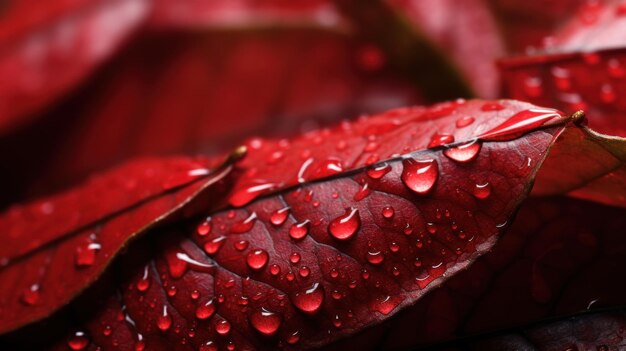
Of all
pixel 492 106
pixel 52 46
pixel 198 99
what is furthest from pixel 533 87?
pixel 52 46

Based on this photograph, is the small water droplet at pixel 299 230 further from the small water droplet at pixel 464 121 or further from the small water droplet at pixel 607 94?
the small water droplet at pixel 607 94

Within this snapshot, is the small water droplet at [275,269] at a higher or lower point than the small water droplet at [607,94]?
lower

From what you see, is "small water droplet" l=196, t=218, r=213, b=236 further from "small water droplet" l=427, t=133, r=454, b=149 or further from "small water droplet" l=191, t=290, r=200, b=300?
"small water droplet" l=427, t=133, r=454, b=149

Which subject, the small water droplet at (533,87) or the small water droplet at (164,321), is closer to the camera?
the small water droplet at (164,321)

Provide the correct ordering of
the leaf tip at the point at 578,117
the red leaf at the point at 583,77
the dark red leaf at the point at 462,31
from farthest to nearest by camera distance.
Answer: the dark red leaf at the point at 462,31
the red leaf at the point at 583,77
the leaf tip at the point at 578,117

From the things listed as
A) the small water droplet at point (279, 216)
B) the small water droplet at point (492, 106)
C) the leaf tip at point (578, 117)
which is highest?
the leaf tip at point (578, 117)

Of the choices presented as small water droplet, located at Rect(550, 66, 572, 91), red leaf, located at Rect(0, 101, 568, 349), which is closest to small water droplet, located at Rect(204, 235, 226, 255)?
red leaf, located at Rect(0, 101, 568, 349)

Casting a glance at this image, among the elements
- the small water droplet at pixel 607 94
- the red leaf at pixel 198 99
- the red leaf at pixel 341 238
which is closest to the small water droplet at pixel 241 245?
the red leaf at pixel 341 238

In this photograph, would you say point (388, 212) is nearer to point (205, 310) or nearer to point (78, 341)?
point (205, 310)
